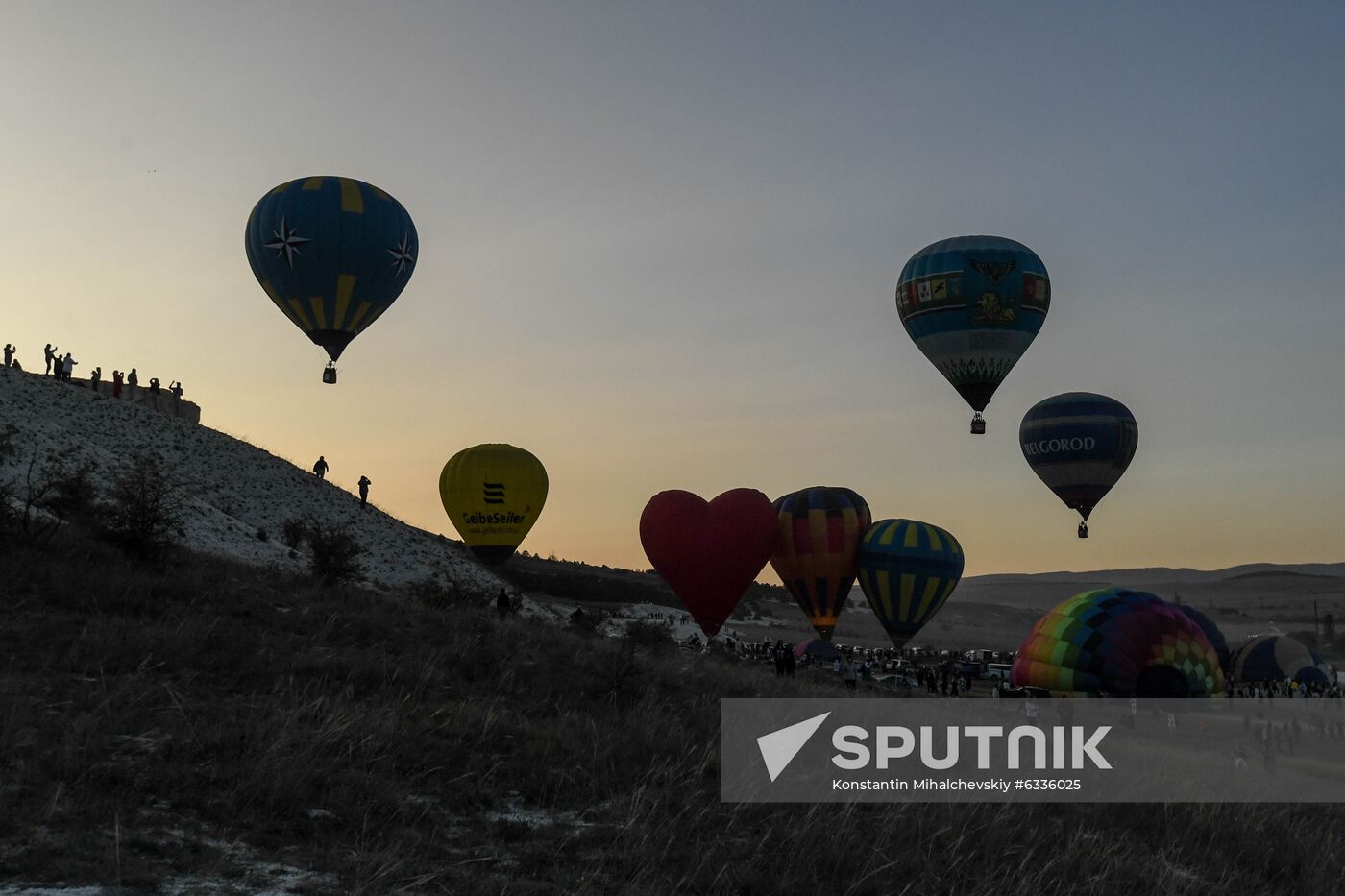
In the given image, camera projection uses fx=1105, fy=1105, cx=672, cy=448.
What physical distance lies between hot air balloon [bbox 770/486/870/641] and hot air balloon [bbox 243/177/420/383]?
63.9 feet

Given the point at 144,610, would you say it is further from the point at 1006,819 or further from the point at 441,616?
the point at 1006,819

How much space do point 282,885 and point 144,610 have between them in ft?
29.6

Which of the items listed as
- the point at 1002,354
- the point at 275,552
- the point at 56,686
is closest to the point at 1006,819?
the point at 56,686

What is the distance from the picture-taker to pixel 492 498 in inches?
1740

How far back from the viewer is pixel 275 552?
45.0 meters

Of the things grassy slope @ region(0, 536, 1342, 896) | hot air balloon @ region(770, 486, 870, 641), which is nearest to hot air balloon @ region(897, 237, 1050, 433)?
hot air balloon @ region(770, 486, 870, 641)

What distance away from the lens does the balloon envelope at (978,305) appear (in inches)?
1667

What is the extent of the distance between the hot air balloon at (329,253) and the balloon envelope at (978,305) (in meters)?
20.6

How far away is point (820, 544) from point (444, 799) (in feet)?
120

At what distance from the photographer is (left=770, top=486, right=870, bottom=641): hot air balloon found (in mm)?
44938
